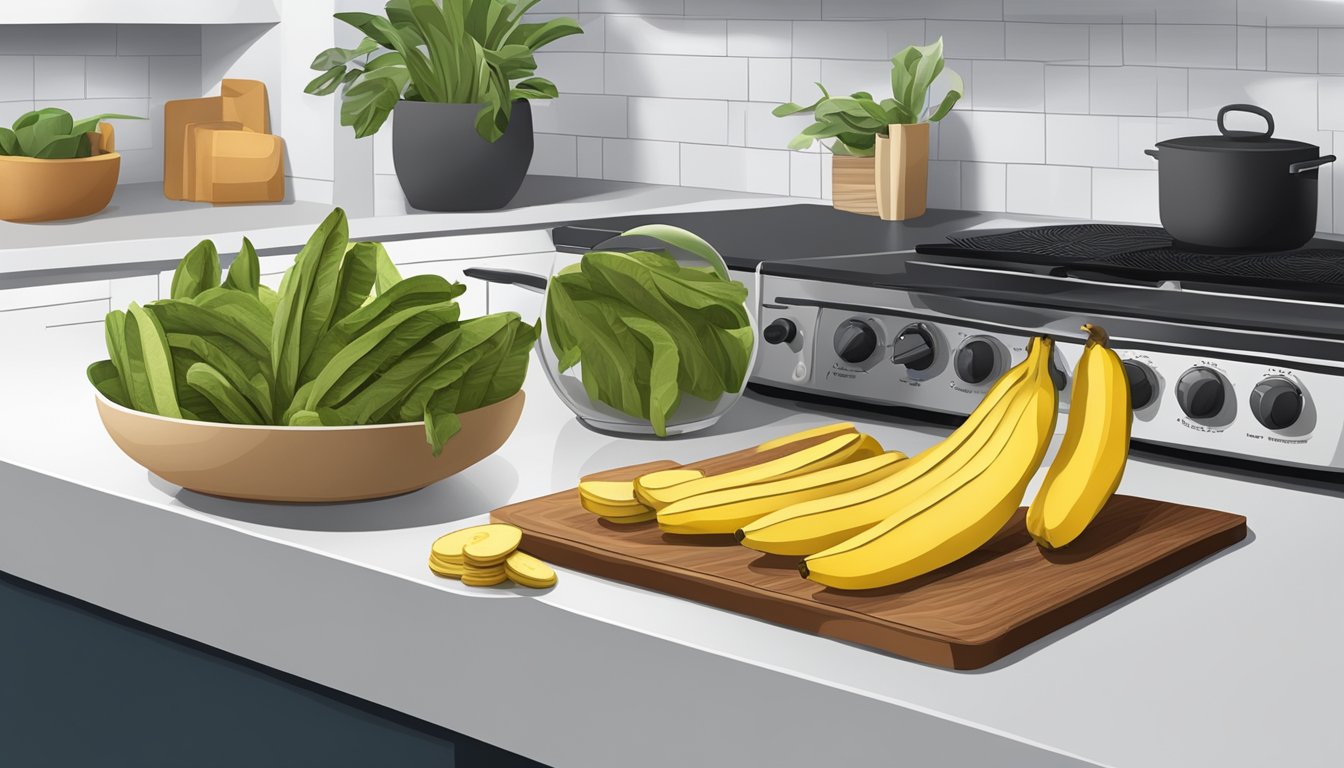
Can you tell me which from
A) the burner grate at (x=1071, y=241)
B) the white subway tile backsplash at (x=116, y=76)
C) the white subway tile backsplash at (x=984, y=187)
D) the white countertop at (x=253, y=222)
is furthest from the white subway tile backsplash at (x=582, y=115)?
the burner grate at (x=1071, y=241)

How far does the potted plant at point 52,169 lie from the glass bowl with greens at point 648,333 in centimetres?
201

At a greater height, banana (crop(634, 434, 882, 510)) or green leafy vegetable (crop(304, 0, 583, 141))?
green leafy vegetable (crop(304, 0, 583, 141))

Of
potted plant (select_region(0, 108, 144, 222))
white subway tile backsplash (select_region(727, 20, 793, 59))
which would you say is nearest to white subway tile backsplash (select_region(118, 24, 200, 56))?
potted plant (select_region(0, 108, 144, 222))

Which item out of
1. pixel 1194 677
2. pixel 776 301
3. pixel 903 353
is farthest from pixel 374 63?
pixel 1194 677

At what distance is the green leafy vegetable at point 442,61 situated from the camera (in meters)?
3.12

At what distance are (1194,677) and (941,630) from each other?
14 centimetres

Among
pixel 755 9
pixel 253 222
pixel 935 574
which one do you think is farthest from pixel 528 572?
pixel 755 9

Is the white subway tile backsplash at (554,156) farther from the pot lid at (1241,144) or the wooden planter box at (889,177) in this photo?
the pot lid at (1241,144)

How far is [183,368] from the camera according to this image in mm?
1117

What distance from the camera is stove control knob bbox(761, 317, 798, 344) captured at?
1795 millimetres

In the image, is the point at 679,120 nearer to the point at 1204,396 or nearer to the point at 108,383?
the point at 1204,396

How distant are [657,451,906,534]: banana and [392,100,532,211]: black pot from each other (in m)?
2.23

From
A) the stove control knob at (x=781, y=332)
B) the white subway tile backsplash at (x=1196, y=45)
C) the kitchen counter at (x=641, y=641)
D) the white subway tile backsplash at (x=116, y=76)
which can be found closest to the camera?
the kitchen counter at (x=641, y=641)

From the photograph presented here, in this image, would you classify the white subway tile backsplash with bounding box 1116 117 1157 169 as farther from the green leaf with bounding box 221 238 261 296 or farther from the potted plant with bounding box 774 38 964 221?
the green leaf with bounding box 221 238 261 296
